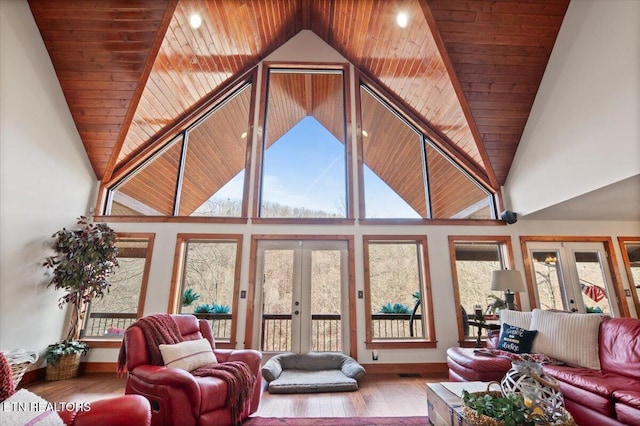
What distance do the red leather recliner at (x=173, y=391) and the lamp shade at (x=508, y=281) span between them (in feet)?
11.7

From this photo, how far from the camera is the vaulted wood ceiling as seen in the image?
4.03 meters

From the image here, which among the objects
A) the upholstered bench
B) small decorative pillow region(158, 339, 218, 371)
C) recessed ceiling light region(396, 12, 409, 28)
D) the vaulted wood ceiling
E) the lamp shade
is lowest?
the upholstered bench

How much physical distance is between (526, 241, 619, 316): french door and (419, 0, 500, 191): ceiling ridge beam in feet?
4.63

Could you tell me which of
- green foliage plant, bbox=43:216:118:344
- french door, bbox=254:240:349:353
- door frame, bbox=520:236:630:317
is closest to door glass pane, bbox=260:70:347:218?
french door, bbox=254:240:349:353

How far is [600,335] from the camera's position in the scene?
10.1ft

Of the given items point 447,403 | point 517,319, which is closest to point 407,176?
point 517,319

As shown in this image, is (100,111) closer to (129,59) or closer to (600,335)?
(129,59)

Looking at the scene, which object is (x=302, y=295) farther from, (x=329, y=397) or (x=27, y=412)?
(x=27, y=412)

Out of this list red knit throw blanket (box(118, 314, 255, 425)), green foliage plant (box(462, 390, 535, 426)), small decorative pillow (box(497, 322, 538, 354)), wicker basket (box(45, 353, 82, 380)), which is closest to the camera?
green foliage plant (box(462, 390, 535, 426))

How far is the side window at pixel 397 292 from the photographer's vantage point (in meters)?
4.70

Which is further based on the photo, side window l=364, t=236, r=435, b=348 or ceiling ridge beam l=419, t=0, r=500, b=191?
side window l=364, t=236, r=435, b=348

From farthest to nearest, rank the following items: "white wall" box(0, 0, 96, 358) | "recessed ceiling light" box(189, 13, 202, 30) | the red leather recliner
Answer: "recessed ceiling light" box(189, 13, 202, 30) < "white wall" box(0, 0, 96, 358) < the red leather recliner

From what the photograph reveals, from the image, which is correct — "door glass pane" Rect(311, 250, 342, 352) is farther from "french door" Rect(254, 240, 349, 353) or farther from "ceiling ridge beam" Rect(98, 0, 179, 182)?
"ceiling ridge beam" Rect(98, 0, 179, 182)

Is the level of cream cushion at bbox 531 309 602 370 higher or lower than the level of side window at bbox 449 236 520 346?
lower
